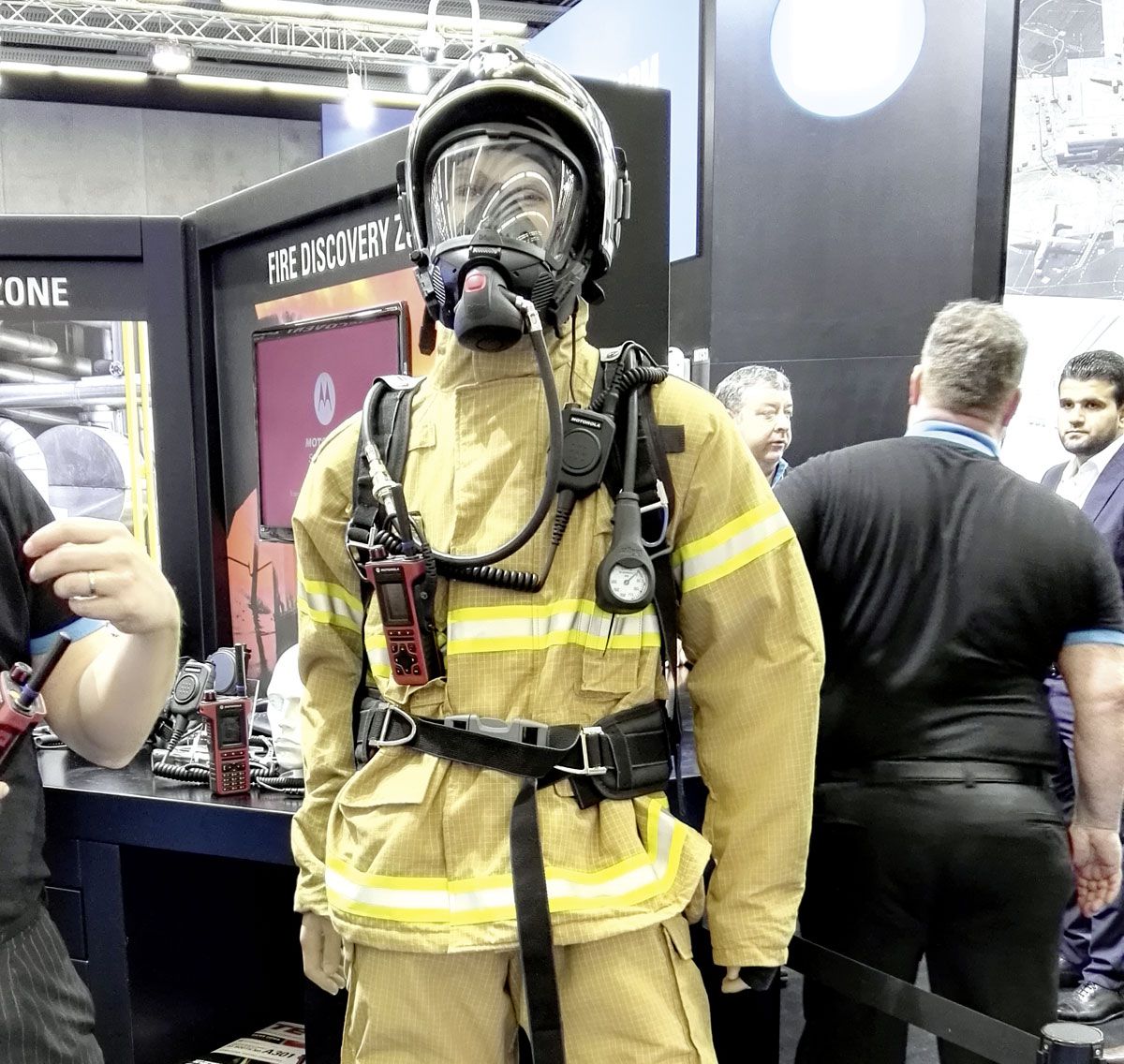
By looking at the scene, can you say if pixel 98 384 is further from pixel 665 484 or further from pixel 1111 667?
pixel 1111 667

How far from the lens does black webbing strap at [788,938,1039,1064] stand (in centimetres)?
142

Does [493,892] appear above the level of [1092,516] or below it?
below

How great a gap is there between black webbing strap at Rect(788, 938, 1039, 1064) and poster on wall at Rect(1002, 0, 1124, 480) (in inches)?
148

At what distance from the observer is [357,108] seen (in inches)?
388

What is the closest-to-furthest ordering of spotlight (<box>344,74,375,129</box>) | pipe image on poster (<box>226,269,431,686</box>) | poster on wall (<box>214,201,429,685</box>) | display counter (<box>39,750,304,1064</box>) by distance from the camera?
display counter (<box>39,750,304,1064</box>) < poster on wall (<box>214,201,429,685</box>) < pipe image on poster (<box>226,269,431,686</box>) < spotlight (<box>344,74,375,129</box>)

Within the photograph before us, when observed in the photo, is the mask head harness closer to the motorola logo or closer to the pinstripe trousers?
the pinstripe trousers

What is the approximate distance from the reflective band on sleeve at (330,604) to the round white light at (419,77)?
31.3 feet

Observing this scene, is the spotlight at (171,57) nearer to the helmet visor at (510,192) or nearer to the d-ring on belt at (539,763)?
the helmet visor at (510,192)

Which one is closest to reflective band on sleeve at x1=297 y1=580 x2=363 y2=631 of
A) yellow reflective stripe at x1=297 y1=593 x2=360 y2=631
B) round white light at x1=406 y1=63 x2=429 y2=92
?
yellow reflective stripe at x1=297 y1=593 x2=360 y2=631

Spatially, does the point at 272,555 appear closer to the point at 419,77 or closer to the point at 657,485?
the point at 657,485

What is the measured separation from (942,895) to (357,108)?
9.72 meters

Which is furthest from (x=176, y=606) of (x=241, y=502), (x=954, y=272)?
(x=954, y=272)

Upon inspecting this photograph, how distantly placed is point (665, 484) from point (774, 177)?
14.6 feet

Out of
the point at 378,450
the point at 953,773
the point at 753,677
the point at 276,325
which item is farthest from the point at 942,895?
the point at 276,325
